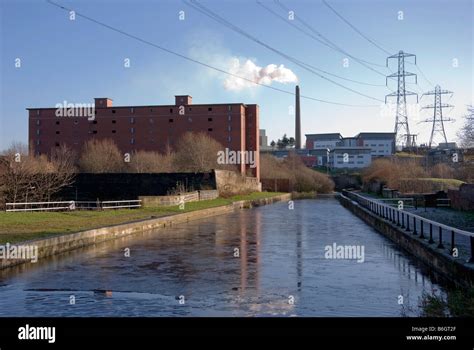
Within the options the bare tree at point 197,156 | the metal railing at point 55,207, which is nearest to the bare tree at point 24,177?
the metal railing at point 55,207

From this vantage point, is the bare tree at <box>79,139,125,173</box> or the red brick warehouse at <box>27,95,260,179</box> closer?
the bare tree at <box>79,139,125,173</box>

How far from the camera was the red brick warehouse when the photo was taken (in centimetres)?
8162

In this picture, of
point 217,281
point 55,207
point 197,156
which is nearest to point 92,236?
point 217,281

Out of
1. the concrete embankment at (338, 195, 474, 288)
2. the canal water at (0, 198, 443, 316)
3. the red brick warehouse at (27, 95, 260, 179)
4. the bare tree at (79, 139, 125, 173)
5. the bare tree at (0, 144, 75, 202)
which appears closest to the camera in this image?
the canal water at (0, 198, 443, 316)

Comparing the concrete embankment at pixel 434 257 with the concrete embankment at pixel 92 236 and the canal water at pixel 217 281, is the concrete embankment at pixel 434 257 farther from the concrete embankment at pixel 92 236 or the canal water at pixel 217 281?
the concrete embankment at pixel 92 236

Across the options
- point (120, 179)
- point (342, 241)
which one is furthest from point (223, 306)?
point (120, 179)

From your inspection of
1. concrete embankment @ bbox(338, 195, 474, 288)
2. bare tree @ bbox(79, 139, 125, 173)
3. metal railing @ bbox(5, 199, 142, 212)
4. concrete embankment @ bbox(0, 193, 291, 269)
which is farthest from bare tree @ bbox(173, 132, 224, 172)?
concrete embankment @ bbox(338, 195, 474, 288)

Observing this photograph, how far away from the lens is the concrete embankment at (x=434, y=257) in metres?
10.9

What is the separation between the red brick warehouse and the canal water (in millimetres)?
61749

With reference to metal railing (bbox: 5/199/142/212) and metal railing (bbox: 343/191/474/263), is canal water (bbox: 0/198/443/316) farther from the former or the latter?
metal railing (bbox: 5/199/142/212)

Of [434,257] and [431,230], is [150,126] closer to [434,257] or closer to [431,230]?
[431,230]

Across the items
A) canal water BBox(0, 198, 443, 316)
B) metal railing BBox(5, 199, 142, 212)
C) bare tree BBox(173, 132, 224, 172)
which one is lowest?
canal water BBox(0, 198, 443, 316)

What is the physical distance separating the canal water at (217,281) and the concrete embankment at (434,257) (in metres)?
0.37
